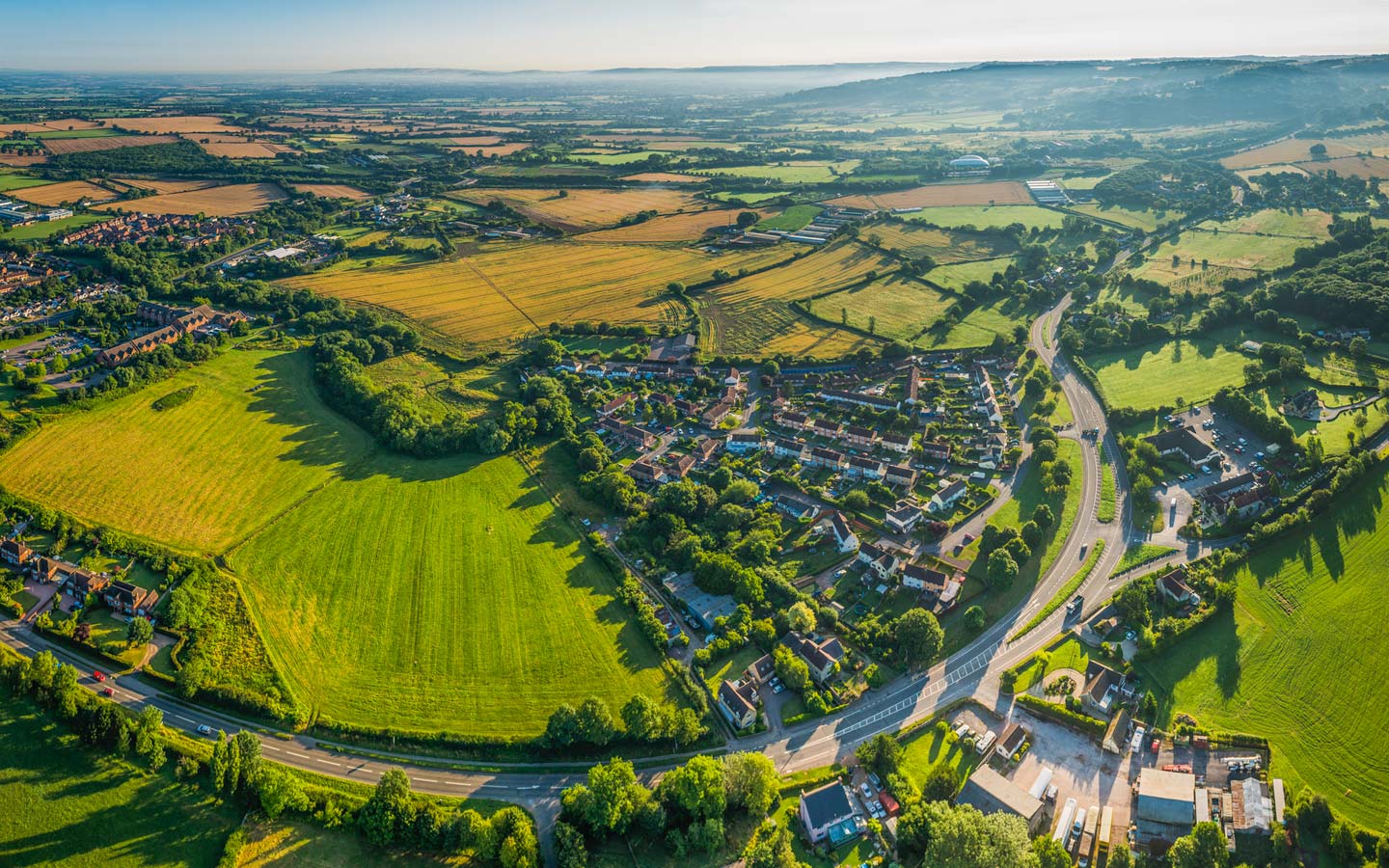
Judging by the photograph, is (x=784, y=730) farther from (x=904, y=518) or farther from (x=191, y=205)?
(x=191, y=205)

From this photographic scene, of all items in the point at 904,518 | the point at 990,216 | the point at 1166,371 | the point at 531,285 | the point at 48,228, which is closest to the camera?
the point at 904,518

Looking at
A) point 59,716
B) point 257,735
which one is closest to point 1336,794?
point 257,735

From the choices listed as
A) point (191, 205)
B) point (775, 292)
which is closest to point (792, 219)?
point (775, 292)

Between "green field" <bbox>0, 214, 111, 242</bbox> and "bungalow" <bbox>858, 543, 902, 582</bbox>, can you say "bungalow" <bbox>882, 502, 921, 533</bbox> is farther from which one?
"green field" <bbox>0, 214, 111, 242</bbox>

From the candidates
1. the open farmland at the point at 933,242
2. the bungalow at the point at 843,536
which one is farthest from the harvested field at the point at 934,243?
the bungalow at the point at 843,536

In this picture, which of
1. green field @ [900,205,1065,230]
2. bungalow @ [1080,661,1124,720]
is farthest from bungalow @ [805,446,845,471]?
green field @ [900,205,1065,230]

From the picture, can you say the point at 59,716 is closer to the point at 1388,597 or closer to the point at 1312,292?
the point at 1388,597

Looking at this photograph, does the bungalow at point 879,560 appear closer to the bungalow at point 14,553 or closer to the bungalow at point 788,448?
the bungalow at point 788,448
